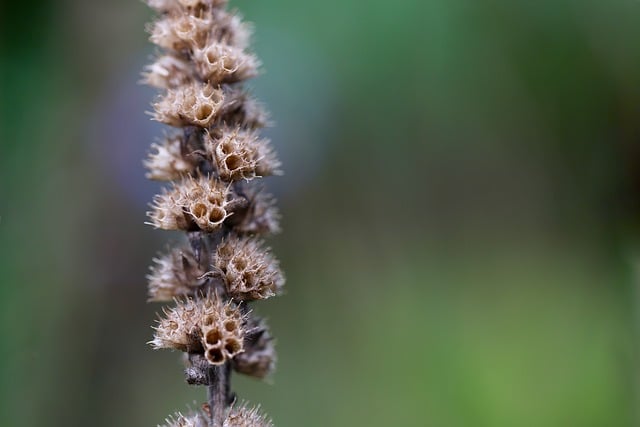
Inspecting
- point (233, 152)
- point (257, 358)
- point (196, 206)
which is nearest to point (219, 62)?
point (233, 152)

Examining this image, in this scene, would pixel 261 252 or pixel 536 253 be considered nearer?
pixel 261 252

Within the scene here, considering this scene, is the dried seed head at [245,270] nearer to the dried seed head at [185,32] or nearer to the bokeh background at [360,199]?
the dried seed head at [185,32]

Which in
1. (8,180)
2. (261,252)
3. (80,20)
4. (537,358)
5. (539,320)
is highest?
(80,20)

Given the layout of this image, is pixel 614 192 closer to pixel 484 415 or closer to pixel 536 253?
pixel 536 253

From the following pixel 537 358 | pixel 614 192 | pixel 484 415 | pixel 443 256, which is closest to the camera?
pixel 484 415

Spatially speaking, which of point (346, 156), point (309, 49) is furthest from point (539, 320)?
point (309, 49)

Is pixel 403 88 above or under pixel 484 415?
above

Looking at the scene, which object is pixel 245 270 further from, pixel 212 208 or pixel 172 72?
pixel 172 72
